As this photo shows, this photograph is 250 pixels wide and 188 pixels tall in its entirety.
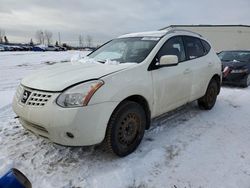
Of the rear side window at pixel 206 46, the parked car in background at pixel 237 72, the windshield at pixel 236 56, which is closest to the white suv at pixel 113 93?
the rear side window at pixel 206 46

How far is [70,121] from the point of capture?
281cm

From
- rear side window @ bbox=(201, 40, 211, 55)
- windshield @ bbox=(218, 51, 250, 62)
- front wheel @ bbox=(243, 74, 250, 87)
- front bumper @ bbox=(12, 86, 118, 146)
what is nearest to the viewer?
front bumper @ bbox=(12, 86, 118, 146)

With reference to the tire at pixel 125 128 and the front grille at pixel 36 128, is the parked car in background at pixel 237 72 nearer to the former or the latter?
the tire at pixel 125 128

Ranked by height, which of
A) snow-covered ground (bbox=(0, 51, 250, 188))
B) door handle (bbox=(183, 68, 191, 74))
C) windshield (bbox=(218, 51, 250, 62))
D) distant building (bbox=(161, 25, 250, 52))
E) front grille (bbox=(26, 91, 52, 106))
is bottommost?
snow-covered ground (bbox=(0, 51, 250, 188))

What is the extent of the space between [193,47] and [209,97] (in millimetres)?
1310

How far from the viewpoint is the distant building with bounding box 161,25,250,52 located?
28.7 m

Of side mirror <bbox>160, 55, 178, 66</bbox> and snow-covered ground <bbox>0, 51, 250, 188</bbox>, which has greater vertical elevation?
side mirror <bbox>160, 55, 178, 66</bbox>

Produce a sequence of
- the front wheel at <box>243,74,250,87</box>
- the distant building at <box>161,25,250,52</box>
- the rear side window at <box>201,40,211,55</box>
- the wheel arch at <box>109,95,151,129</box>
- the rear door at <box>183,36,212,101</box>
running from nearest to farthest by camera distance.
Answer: the wheel arch at <box>109,95,151,129</box>
the rear door at <box>183,36,212,101</box>
the rear side window at <box>201,40,211,55</box>
the front wheel at <box>243,74,250,87</box>
the distant building at <box>161,25,250,52</box>

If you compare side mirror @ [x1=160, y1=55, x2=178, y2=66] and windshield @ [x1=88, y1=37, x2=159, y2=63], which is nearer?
side mirror @ [x1=160, y1=55, x2=178, y2=66]

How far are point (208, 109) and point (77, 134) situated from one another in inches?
148

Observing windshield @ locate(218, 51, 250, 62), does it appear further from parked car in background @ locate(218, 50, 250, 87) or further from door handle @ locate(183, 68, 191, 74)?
door handle @ locate(183, 68, 191, 74)

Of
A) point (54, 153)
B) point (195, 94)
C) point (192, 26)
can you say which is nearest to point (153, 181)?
point (54, 153)

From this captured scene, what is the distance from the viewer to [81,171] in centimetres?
307

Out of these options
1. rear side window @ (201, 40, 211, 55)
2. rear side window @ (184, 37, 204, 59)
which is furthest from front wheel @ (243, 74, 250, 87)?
rear side window @ (184, 37, 204, 59)
